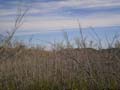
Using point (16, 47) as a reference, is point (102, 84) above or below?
below

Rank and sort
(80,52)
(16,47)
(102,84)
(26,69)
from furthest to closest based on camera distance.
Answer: (16,47)
(26,69)
(80,52)
(102,84)

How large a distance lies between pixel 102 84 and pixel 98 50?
1.28 m

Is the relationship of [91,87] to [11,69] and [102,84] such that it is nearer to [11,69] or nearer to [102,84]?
[102,84]

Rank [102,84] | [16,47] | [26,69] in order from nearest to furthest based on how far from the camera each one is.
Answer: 1. [102,84]
2. [26,69]
3. [16,47]

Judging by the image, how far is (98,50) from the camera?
10031mm

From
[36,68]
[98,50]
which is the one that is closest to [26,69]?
[36,68]

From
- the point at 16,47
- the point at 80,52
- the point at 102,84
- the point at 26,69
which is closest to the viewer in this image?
the point at 102,84

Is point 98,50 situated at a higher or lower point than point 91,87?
higher

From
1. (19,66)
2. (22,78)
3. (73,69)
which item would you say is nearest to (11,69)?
(19,66)

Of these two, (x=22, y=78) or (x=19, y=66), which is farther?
(x=19, y=66)

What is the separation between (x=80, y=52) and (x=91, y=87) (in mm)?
1084

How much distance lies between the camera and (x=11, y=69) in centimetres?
1095

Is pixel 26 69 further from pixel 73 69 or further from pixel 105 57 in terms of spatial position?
pixel 105 57

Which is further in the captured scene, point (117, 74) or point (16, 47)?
point (16, 47)
